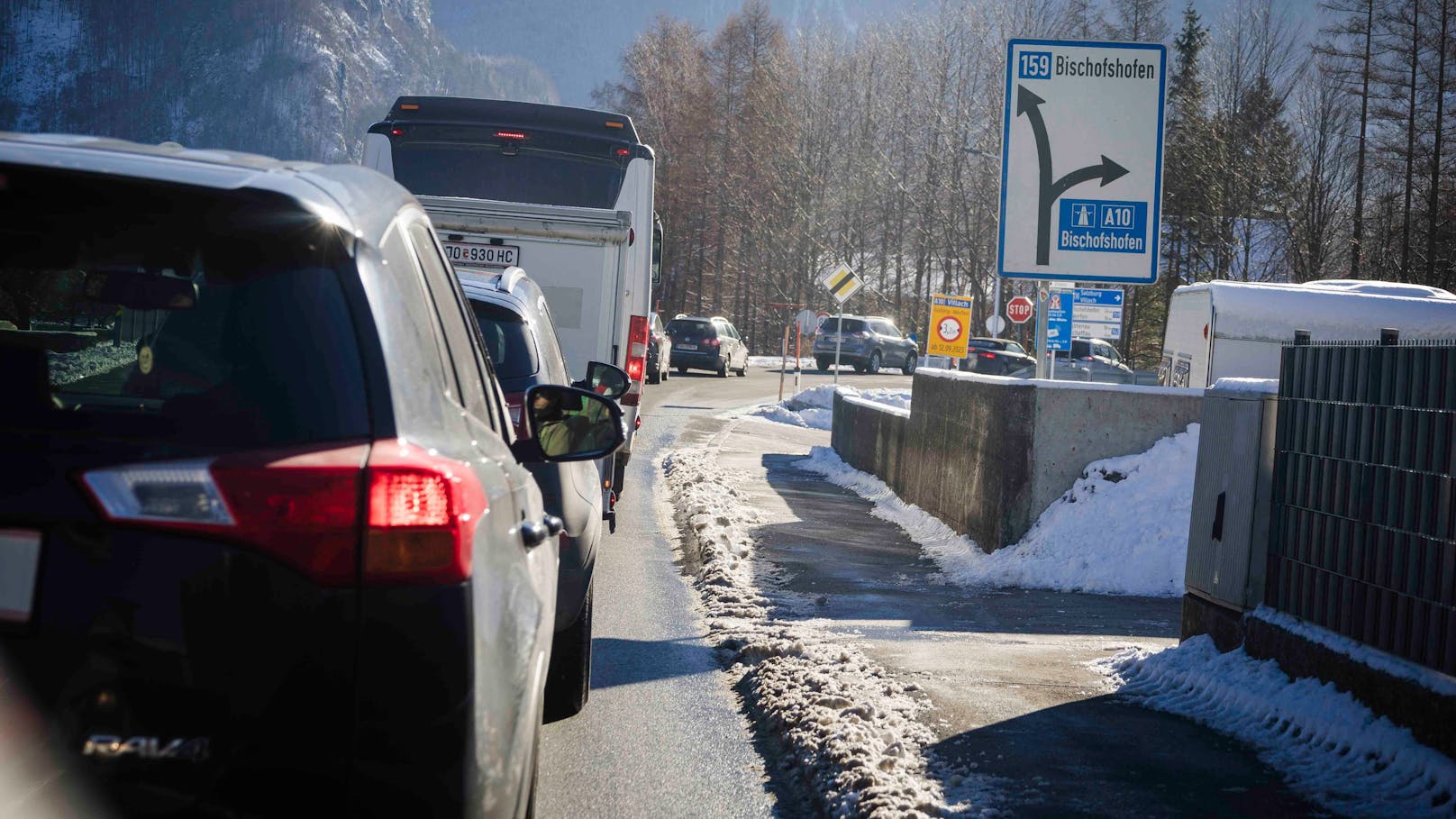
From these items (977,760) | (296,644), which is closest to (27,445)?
(296,644)

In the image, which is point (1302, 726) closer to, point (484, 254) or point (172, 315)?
point (172, 315)

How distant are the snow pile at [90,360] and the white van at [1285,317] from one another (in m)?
20.9

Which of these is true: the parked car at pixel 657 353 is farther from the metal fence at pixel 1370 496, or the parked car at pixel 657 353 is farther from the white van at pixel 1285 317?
the metal fence at pixel 1370 496

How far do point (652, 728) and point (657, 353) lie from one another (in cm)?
3025

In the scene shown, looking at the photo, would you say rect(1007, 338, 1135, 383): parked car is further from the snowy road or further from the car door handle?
the car door handle

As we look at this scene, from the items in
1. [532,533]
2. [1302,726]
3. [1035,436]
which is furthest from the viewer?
[1035,436]

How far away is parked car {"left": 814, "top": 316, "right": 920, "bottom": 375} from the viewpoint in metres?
49.7

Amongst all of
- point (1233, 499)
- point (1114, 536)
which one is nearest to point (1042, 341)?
point (1114, 536)

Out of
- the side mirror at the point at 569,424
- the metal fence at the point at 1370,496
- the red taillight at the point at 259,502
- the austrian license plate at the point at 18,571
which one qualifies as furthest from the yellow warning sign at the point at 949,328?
the austrian license plate at the point at 18,571

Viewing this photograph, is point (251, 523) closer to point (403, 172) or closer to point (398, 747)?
point (398, 747)

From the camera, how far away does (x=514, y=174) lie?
13.7 m

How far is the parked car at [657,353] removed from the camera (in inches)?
1351

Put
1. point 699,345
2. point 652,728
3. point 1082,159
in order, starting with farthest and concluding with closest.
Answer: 1. point 699,345
2. point 1082,159
3. point 652,728

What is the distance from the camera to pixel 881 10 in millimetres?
78812
